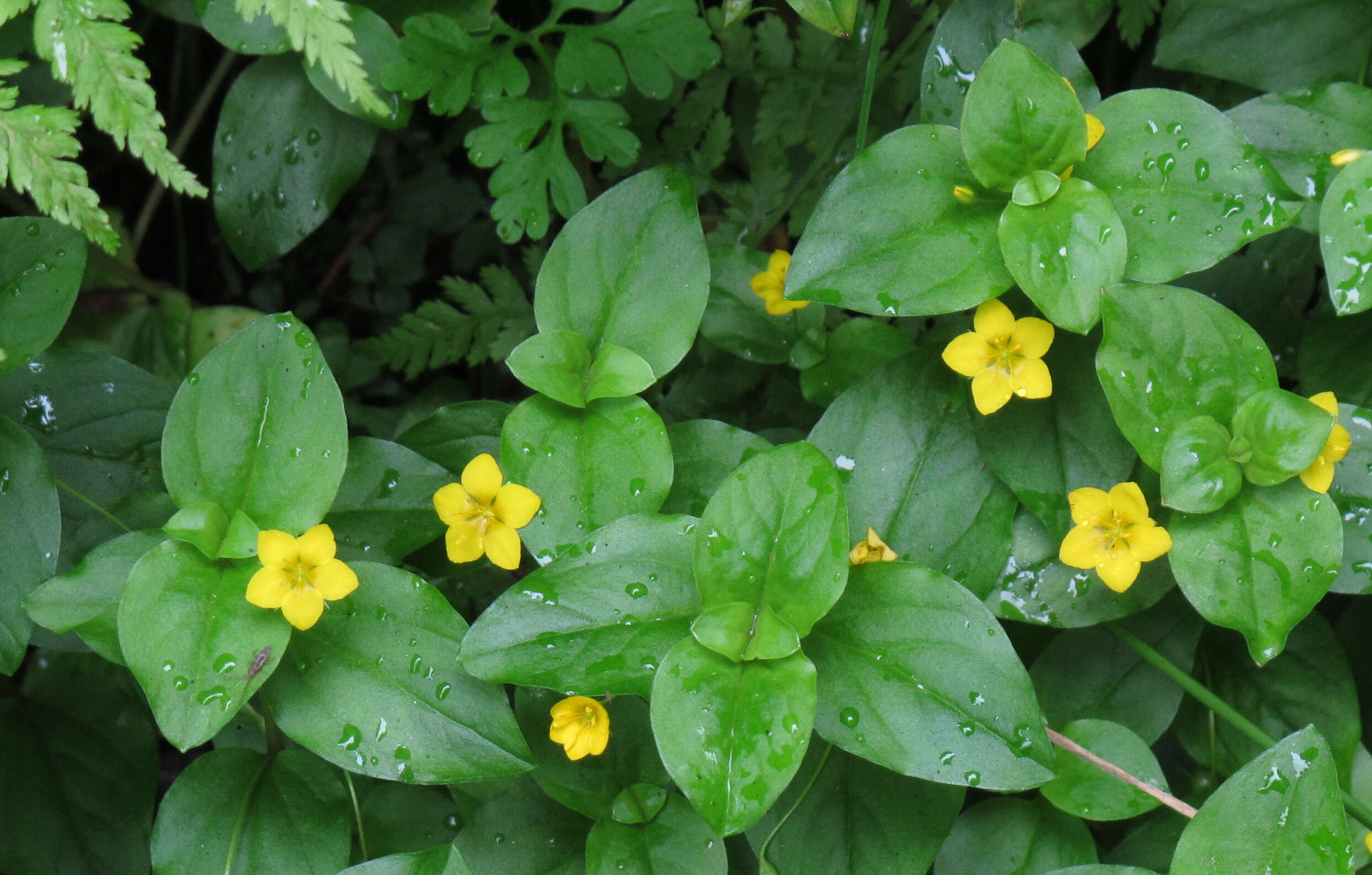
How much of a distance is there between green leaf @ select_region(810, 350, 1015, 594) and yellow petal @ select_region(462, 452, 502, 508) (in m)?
0.48

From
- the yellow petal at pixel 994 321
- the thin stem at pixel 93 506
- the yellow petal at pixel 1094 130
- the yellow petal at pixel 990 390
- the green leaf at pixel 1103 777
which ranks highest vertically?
the yellow petal at pixel 1094 130

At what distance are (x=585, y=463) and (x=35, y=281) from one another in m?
0.83

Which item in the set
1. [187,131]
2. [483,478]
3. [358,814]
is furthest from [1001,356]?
[187,131]

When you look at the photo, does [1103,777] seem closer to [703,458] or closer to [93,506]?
[703,458]

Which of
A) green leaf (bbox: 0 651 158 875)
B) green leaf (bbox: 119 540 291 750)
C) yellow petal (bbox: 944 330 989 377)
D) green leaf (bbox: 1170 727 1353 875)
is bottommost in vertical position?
green leaf (bbox: 0 651 158 875)

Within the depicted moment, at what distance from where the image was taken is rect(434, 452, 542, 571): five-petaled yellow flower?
4.31 ft

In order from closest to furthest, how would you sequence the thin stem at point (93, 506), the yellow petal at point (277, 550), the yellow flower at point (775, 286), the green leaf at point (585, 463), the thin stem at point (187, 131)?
the yellow petal at point (277, 550) → the green leaf at point (585, 463) → the thin stem at point (93, 506) → the yellow flower at point (775, 286) → the thin stem at point (187, 131)

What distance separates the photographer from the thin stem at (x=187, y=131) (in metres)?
1.99

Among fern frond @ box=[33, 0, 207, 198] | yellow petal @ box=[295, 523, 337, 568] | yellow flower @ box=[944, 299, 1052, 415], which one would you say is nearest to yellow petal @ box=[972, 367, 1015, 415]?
yellow flower @ box=[944, 299, 1052, 415]

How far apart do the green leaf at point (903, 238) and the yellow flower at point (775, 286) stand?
200 millimetres

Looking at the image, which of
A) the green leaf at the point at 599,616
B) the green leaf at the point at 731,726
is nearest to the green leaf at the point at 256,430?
the green leaf at the point at 599,616

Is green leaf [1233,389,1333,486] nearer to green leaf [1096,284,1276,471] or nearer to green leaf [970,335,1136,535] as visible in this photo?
green leaf [1096,284,1276,471]

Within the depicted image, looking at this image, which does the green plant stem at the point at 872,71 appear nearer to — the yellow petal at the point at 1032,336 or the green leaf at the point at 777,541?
the yellow petal at the point at 1032,336

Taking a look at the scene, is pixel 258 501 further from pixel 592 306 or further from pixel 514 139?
pixel 514 139
